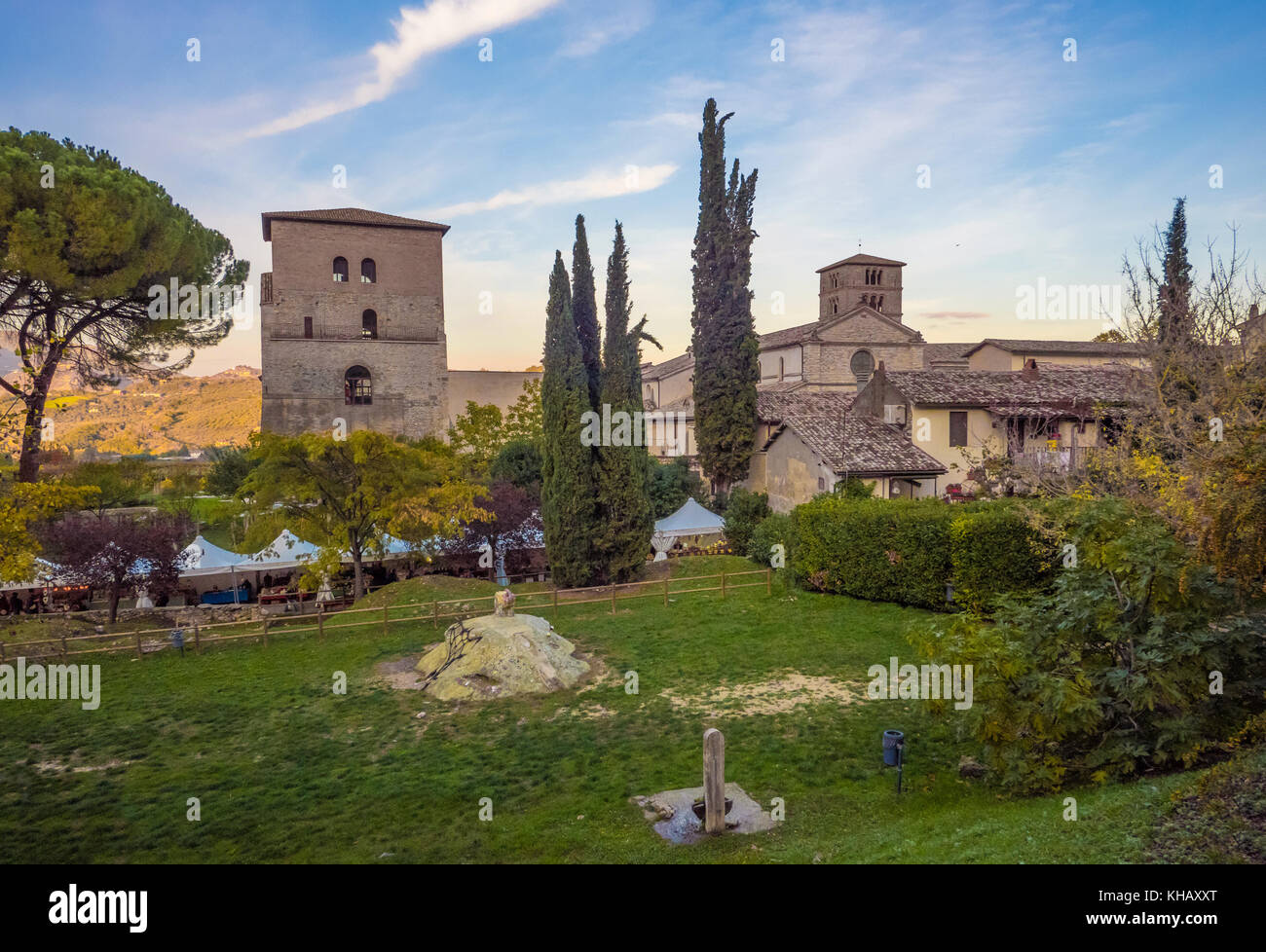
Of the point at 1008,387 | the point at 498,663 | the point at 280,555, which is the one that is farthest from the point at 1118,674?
the point at 1008,387

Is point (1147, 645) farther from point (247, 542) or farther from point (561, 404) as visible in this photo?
point (247, 542)

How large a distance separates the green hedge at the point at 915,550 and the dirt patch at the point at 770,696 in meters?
4.24

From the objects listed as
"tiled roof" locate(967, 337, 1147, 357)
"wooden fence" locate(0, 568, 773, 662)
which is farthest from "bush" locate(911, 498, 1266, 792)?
"tiled roof" locate(967, 337, 1147, 357)

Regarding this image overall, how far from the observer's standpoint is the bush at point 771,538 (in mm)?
20828

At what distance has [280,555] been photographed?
21.1 meters

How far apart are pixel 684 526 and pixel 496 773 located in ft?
55.6

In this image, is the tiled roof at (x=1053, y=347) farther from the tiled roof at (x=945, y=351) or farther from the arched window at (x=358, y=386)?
the arched window at (x=358, y=386)

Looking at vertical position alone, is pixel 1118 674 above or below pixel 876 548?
below

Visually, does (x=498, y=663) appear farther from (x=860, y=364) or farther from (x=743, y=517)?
(x=860, y=364)

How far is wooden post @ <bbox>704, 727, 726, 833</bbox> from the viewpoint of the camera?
783 centimetres

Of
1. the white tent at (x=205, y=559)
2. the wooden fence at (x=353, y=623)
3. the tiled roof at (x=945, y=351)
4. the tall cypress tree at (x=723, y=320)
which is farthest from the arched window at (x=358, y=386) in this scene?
the tiled roof at (x=945, y=351)
